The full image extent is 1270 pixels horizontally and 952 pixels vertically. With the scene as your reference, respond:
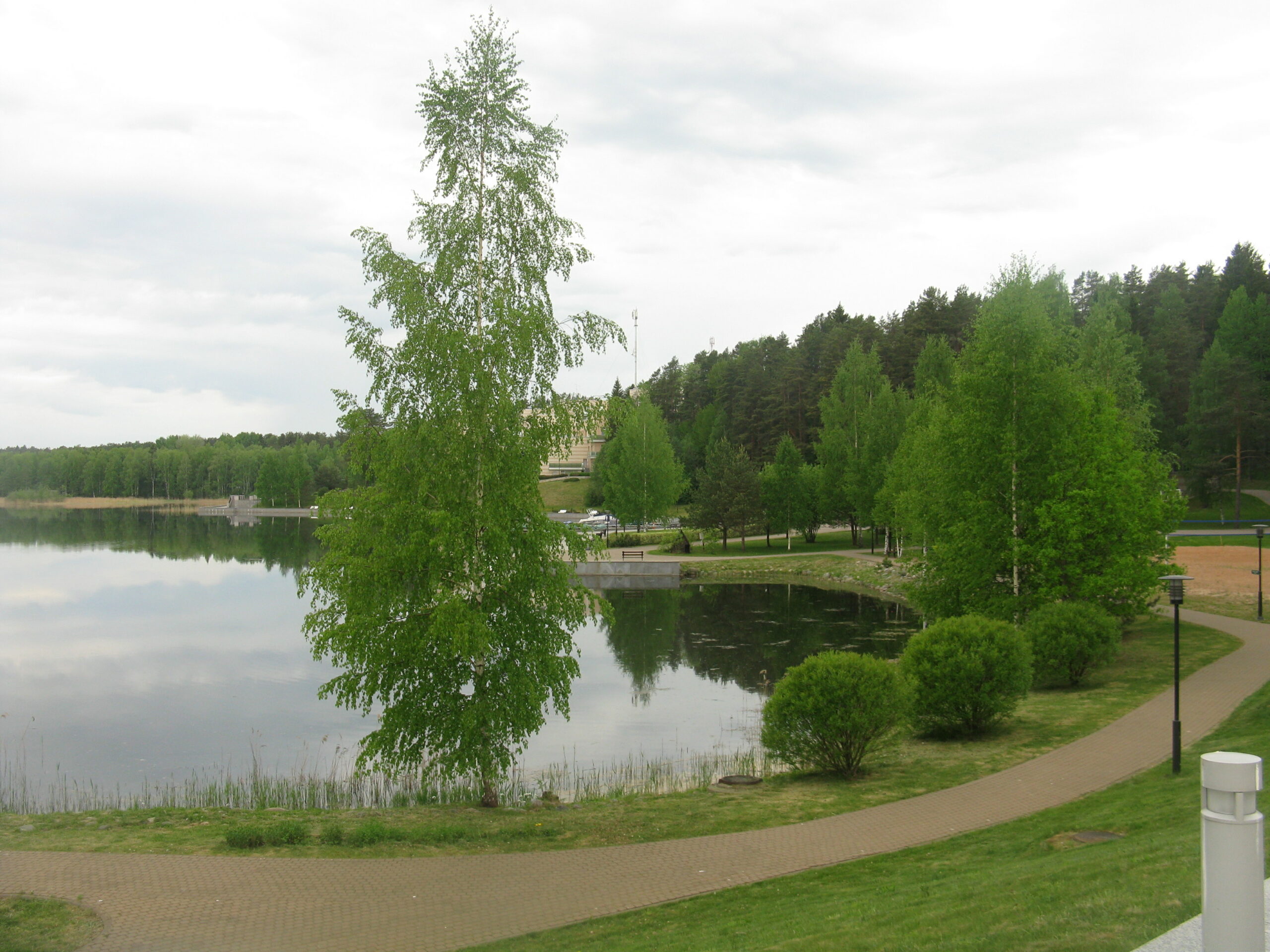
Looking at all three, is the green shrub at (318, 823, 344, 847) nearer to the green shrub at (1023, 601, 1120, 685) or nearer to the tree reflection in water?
the tree reflection in water

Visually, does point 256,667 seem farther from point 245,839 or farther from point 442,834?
point 442,834

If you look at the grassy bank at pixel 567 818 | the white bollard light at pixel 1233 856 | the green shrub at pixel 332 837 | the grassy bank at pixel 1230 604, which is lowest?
the grassy bank at pixel 567 818

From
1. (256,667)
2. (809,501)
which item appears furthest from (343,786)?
(809,501)

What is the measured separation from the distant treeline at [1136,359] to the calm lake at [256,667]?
29.1 metres

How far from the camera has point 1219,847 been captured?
3.59m

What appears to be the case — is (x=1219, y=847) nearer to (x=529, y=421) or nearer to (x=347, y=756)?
(x=529, y=421)

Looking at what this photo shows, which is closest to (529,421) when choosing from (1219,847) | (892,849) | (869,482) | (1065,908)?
(892,849)

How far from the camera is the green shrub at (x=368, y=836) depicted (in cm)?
1113

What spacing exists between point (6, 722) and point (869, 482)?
42353mm

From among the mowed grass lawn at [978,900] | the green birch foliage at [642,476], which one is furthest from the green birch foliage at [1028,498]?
the green birch foliage at [642,476]

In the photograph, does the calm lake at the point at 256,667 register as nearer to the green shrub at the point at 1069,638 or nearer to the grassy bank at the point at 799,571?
the grassy bank at the point at 799,571

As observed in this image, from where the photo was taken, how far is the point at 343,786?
52.8 ft

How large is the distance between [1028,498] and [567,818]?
54.2 ft

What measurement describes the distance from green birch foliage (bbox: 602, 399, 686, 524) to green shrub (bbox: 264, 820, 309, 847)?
49.8m
